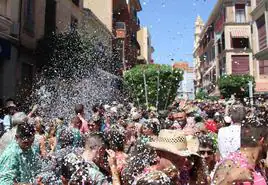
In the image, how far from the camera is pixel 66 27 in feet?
70.2

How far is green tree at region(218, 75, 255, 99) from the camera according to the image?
134 ft

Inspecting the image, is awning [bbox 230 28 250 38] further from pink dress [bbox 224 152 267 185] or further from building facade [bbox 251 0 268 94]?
pink dress [bbox 224 152 267 185]

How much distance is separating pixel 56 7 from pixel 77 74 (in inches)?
148

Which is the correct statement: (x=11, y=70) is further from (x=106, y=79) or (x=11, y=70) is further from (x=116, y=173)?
(x=116, y=173)

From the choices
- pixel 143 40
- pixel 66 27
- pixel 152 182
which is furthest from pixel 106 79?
pixel 143 40

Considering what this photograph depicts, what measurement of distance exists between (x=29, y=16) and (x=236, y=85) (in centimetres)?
2817

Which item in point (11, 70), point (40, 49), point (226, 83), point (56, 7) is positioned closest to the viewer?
point (11, 70)

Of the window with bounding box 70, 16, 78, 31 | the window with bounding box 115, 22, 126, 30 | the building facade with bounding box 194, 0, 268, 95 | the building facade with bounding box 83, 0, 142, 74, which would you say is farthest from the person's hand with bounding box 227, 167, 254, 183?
the building facade with bounding box 194, 0, 268, 95

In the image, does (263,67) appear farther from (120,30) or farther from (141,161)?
(141,161)

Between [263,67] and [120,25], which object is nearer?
[120,25]

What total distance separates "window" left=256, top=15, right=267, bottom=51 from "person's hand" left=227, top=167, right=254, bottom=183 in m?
29.5

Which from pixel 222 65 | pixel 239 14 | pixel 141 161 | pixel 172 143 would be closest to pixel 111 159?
pixel 141 161

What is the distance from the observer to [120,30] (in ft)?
109

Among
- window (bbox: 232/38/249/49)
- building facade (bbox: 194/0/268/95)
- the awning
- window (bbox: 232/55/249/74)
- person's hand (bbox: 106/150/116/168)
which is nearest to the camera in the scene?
person's hand (bbox: 106/150/116/168)
